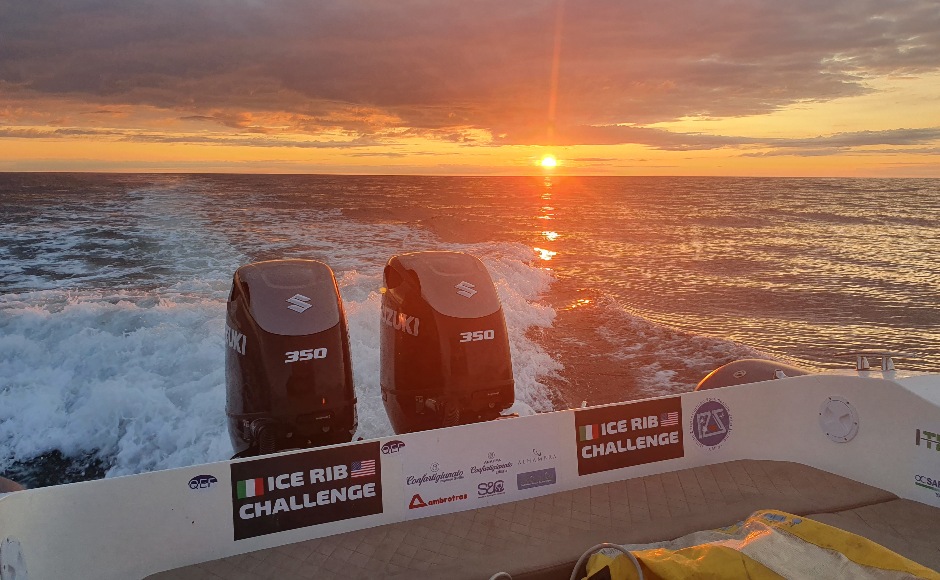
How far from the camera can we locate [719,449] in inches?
156

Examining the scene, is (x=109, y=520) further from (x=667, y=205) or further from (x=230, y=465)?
(x=667, y=205)

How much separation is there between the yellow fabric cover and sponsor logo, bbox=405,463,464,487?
1.09 metres

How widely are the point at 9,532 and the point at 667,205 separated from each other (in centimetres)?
4572

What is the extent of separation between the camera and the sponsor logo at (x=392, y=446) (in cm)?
324

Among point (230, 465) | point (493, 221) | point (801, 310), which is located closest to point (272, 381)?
point (230, 465)

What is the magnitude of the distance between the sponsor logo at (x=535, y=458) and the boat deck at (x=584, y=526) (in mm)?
197

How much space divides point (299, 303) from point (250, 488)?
1.47m

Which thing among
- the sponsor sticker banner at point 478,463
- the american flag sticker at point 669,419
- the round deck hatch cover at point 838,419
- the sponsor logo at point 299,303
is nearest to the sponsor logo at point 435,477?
the sponsor sticker banner at point 478,463

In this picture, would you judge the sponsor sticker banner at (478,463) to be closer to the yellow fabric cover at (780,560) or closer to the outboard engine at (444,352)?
the outboard engine at (444,352)

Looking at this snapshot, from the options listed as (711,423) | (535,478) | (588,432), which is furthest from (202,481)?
(711,423)

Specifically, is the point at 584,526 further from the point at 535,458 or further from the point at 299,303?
the point at 299,303

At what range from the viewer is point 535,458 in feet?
11.5

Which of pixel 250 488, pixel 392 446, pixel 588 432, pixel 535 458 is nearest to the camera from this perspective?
pixel 250 488

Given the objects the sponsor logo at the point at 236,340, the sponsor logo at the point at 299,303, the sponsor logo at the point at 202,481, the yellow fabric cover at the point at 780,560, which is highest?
the sponsor logo at the point at 299,303
